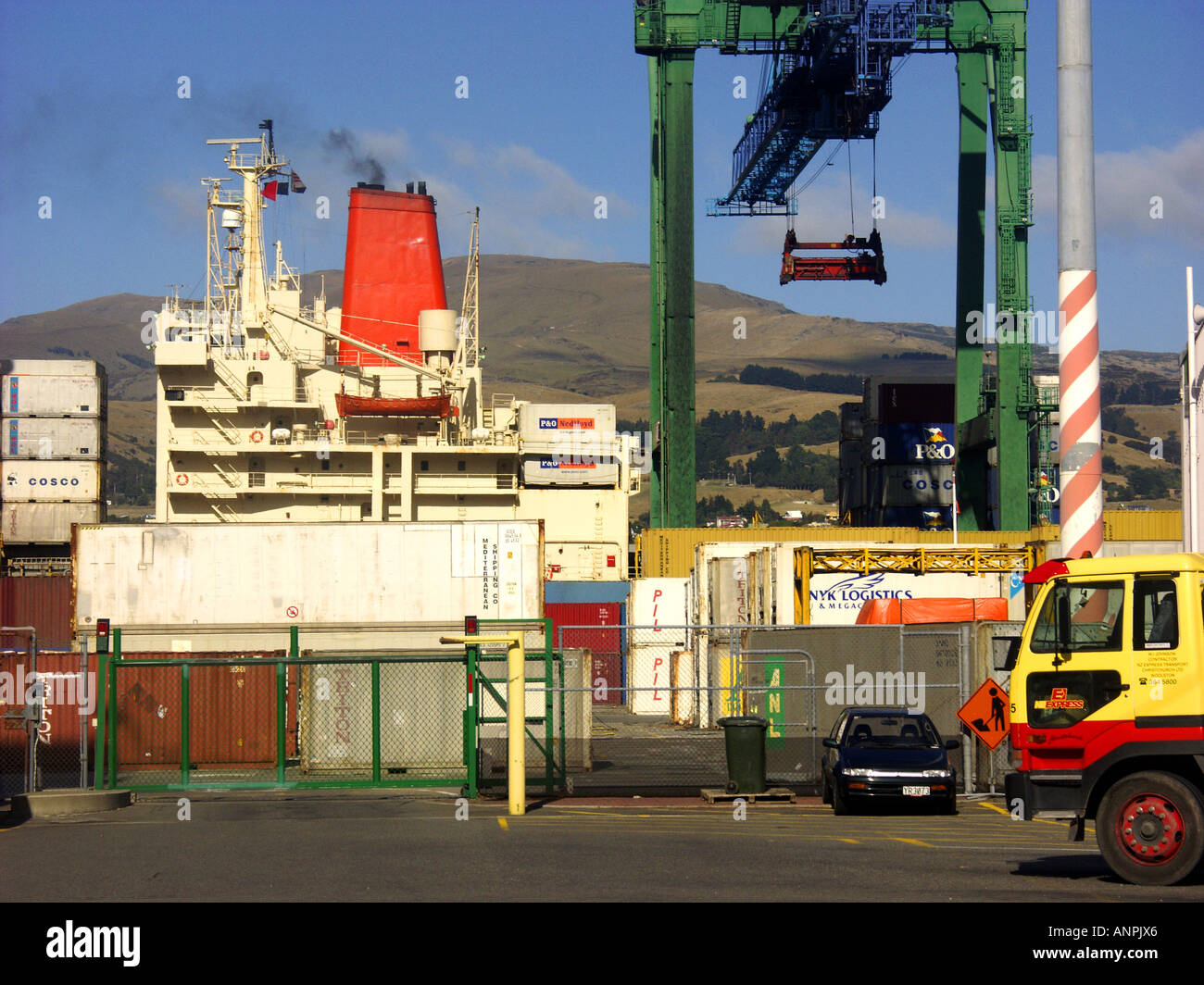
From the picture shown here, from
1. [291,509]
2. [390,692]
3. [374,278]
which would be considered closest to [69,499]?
[291,509]

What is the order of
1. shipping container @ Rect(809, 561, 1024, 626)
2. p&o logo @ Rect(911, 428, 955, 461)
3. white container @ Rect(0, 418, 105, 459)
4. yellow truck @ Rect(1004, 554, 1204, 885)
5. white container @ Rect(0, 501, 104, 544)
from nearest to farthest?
yellow truck @ Rect(1004, 554, 1204, 885) → shipping container @ Rect(809, 561, 1024, 626) → white container @ Rect(0, 501, 104, 544) → white container @ Rect(0, 418, 105, 459) → p&o logo @ Rect(911, 428, 955, 461)

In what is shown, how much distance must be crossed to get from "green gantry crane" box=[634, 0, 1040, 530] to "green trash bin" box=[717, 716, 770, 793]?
22.0 m

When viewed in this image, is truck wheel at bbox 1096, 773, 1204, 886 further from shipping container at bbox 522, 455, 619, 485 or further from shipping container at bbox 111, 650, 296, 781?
shipping container at bbox 522, 455, 619, 485

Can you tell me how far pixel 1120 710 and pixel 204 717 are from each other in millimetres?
17101

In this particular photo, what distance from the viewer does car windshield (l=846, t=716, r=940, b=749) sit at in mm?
18156

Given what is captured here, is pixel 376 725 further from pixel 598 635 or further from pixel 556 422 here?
pixel 556 422

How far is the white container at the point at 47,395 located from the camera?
50.8 m

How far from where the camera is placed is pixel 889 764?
17672mm

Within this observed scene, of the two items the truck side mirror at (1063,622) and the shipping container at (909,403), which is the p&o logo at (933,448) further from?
the truck side mirror at (1063,622)

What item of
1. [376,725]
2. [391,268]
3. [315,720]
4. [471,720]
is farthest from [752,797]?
[391,268]

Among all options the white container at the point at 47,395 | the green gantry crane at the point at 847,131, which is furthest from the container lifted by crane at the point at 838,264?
the white container at the point at 47,395

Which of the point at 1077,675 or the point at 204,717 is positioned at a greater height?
the point at 1077,675

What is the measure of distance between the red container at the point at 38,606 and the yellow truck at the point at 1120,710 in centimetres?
2868

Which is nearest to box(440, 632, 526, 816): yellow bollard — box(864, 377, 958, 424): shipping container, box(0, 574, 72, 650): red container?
box(0, 574, 72, 650): red container
